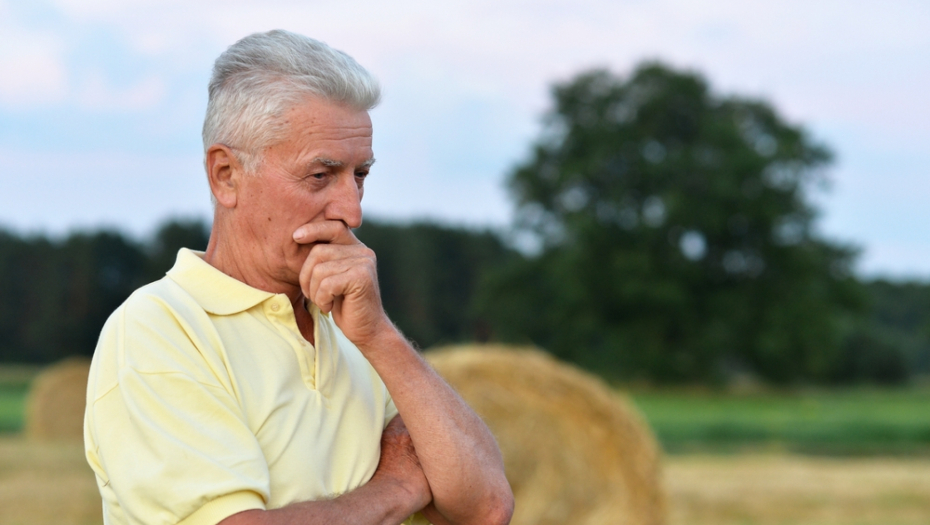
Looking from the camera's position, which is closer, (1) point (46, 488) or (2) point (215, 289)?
(2) point (215, 289)

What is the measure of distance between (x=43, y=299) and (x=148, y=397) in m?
22.3

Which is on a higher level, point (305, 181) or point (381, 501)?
point (305, 181)

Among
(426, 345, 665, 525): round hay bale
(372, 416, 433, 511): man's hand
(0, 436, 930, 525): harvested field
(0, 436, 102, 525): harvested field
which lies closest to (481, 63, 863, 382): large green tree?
(0, 436, 930, 525): harvested field

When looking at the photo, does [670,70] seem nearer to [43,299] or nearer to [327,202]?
[43,299]

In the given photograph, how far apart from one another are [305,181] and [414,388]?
0.46 meters

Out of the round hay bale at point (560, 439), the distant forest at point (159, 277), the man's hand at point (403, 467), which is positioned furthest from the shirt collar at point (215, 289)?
the distant forest at point (159, 277)

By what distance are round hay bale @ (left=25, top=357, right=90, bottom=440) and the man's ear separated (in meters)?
16.3

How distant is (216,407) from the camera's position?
69.7 inches

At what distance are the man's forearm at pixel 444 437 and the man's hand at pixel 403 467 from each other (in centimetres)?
2

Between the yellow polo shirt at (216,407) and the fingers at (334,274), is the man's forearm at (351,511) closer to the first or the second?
the yellow polo shirt at (216,407)

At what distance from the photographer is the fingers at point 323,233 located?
1.96 metres

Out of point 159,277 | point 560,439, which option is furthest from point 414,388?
point 159,277

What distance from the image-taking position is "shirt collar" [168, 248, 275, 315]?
1.99 metres

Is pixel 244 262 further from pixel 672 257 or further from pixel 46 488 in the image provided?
pixel 672 257
